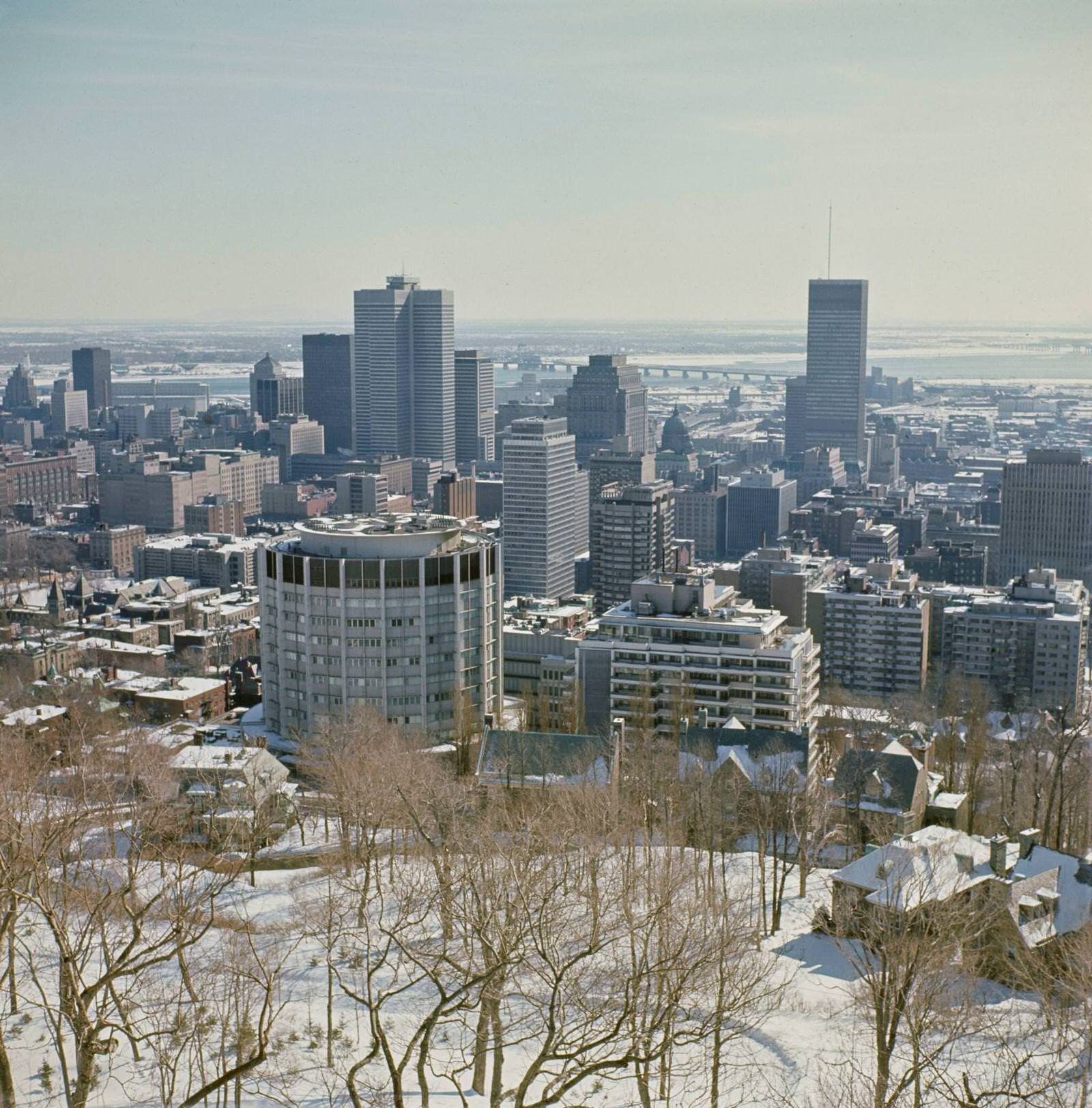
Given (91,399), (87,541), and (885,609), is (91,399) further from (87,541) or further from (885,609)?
(885,609)

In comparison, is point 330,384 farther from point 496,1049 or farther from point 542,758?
point 496,1049

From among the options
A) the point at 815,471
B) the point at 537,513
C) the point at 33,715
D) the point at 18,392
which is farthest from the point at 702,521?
the point at 18,392

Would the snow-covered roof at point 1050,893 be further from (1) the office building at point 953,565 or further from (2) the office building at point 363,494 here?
(2) the office building at point 363,494

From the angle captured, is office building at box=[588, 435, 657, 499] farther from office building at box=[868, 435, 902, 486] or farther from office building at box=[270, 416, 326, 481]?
office building at box=[270, 416, 326, 481]

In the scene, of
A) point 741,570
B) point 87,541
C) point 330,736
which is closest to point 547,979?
point 330,736

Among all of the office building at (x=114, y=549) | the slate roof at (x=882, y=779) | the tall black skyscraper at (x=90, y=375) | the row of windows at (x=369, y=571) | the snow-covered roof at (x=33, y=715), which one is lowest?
the office building at (x=114, y=549)

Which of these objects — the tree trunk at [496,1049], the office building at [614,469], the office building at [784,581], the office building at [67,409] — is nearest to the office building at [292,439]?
the office building at [67,409]
